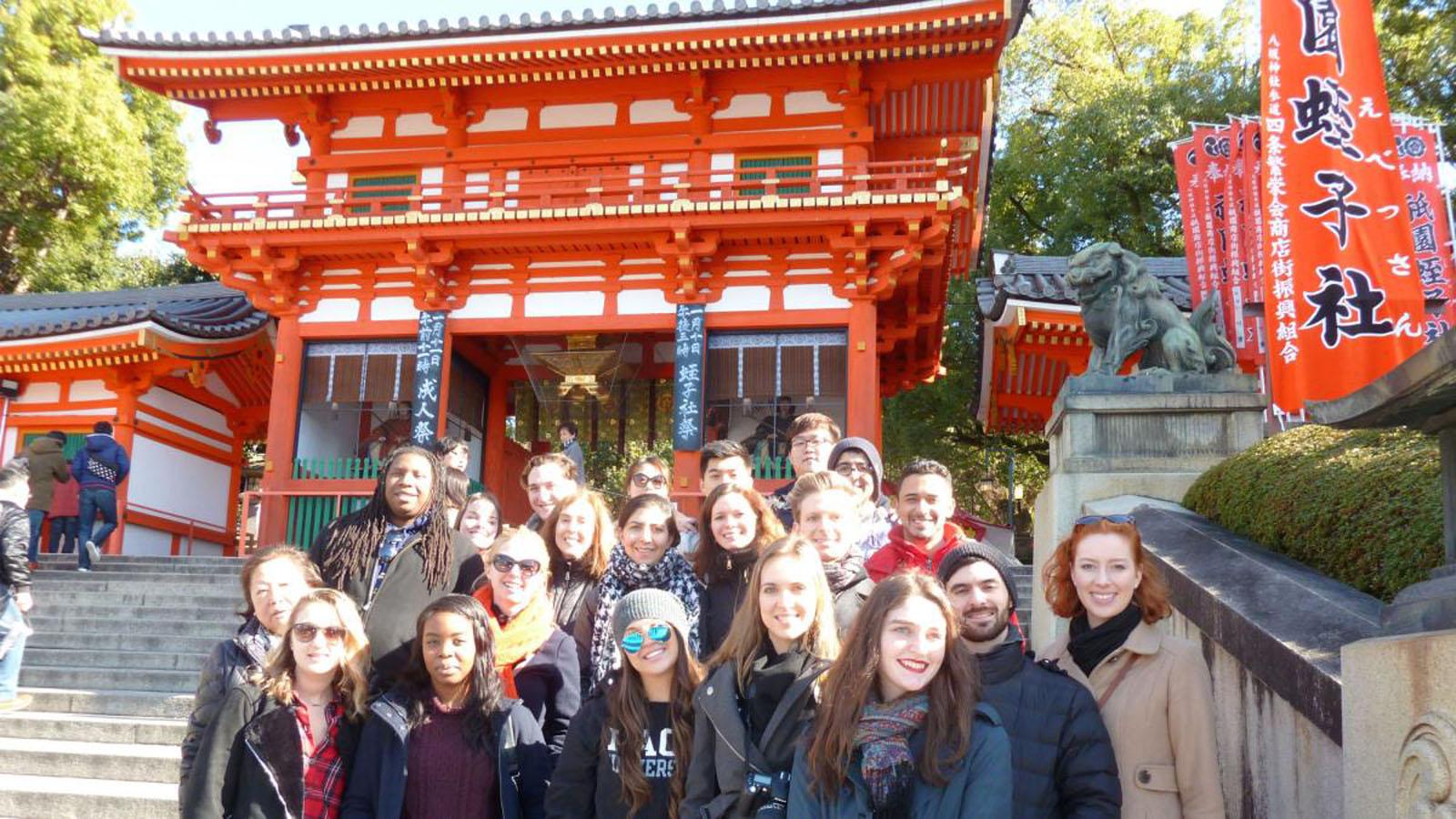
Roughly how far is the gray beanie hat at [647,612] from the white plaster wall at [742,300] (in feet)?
28.1

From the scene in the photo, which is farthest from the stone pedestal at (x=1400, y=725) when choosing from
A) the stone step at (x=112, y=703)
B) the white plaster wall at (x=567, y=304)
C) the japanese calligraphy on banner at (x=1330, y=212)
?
the white plaster wall at (x=567, y=304)

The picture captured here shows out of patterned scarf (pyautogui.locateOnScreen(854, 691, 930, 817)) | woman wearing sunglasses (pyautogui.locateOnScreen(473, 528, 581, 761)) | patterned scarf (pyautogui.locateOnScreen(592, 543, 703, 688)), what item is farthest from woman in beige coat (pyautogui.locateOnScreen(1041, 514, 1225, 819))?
woman wearing sunglasses (pyautogui.locateOnScreen(473, 528, 581, 761))

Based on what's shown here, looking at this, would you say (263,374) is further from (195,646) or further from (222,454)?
(195,646)

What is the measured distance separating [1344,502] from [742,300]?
800 cm

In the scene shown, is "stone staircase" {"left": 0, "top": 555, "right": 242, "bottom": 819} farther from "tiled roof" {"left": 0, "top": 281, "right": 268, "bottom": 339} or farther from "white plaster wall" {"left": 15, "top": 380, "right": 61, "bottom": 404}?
"white plaster wall" {"left": 15, "top": 380, "right": 61, "bottom": 404}

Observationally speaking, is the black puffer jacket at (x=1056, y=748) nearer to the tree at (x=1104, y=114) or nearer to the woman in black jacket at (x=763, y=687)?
the woman in black jacket at (x=763, y=687)

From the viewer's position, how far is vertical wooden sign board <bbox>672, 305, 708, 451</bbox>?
36.5ft

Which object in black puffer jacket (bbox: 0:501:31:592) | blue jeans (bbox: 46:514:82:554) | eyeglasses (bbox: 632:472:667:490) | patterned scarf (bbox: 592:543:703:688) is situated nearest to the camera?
patterned scarf (bbox: 592:543:703:688)

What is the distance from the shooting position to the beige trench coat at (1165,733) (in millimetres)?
2525

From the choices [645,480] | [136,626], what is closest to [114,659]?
[136,626]

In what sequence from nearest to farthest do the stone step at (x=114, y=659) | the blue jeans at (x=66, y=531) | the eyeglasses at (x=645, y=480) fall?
the eyeglasses at (x=645, y=480)
the stone step at (x=114, y=659)
the blue jeans at (x=66, y=531)

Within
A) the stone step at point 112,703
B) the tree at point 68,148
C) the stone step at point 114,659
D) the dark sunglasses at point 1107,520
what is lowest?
the stone step at point 112,703

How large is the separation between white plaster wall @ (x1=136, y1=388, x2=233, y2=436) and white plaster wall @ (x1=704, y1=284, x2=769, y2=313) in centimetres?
759

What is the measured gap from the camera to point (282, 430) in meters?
11.6
